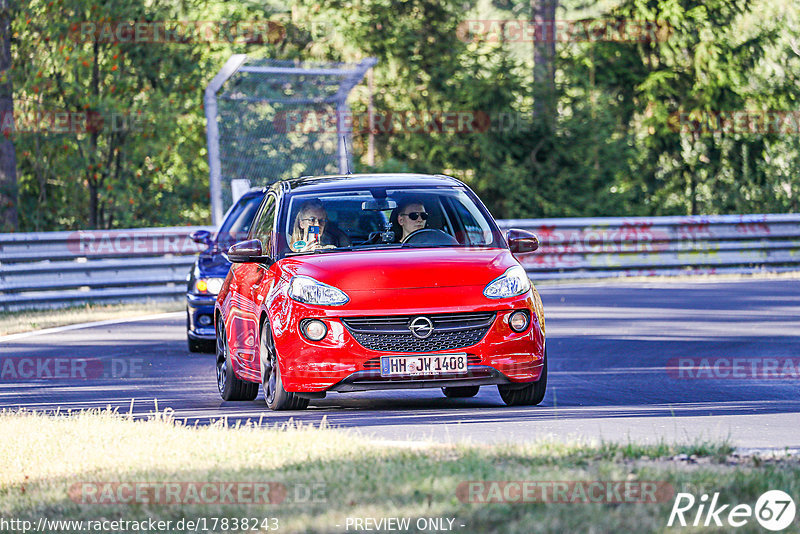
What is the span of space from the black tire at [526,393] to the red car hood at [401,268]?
0.82 meters

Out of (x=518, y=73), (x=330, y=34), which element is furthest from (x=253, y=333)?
(x=330, y=34)

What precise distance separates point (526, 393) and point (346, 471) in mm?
3517

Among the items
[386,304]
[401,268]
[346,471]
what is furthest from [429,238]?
[346,471]

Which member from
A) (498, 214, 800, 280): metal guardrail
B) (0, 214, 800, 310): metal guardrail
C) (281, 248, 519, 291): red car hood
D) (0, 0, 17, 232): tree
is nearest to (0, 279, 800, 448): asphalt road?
(281, 248, 519, 291): red car hood

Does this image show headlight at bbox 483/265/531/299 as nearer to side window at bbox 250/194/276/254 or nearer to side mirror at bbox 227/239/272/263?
side mirror at bbox 227/239/272/263

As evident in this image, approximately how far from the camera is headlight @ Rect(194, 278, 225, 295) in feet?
51.0

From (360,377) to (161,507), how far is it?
3.37 meters

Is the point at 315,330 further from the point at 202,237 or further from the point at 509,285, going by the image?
the point at 202,237

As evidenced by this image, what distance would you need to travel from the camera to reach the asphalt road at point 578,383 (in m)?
9.31

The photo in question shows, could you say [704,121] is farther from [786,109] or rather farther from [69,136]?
[69,136]

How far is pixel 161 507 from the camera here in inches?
259

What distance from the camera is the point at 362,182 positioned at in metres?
11.3

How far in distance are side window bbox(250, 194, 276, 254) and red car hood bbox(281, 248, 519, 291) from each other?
2.83 feet

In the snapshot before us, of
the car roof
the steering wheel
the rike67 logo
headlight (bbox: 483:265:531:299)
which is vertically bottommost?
the rike67 logo
